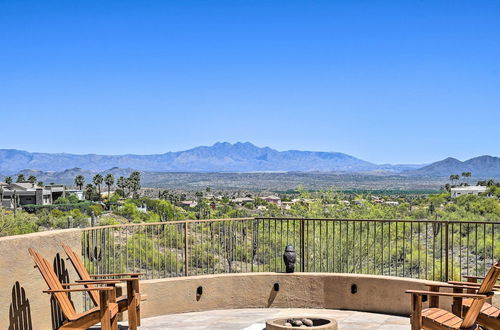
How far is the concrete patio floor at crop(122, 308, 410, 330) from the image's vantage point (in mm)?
8047

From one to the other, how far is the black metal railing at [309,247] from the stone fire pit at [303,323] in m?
1.97

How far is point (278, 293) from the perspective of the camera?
30.6 ft

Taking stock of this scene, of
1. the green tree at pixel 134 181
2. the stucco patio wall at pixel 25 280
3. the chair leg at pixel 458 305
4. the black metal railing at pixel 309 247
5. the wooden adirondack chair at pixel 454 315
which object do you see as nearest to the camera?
the wooden adirondack chair at pixel 454 315

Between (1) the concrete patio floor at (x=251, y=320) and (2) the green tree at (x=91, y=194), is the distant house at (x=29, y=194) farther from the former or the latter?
(1) the concrete patio floor at (x=251, y=320)

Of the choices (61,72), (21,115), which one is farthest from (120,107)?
(61,72)

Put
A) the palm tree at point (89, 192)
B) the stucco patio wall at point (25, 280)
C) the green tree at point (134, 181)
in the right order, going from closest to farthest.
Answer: the stucco patio wall at point (25, 280)
the palm tree at point (89, 192)
the green tree at point (134, 181)

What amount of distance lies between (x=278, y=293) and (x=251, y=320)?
0.94m

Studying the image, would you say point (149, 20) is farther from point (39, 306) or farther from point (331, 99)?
point (331, 99)

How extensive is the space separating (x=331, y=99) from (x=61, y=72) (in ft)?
180

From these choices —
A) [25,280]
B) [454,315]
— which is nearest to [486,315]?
[454,315]

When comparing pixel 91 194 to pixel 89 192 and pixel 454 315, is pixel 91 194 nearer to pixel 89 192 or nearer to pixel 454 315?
pixel 89 192

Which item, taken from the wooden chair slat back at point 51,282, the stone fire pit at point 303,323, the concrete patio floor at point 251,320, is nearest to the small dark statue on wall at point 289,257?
the concrete patio floor at point 251,320

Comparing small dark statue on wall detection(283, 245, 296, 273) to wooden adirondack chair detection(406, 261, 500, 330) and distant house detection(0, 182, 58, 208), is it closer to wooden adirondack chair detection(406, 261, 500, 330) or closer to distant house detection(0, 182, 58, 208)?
wooden adirondack chair detection(406, 261, 500, 330)

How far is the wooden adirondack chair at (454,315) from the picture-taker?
5965 mm
